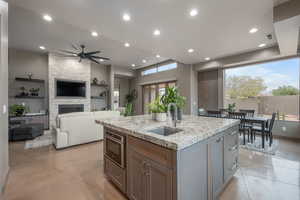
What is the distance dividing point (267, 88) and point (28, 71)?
32.0ft

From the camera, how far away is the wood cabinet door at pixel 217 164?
156 centimetres

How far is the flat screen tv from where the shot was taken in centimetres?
616

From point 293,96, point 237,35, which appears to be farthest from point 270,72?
point 237,35

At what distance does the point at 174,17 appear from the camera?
278cm

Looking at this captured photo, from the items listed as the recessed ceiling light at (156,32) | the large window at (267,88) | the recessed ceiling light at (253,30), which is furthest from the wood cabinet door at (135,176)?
the large window at (267,88)

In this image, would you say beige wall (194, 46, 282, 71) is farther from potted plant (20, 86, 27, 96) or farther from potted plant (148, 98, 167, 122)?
potted plant (20, 86, 27, 96)

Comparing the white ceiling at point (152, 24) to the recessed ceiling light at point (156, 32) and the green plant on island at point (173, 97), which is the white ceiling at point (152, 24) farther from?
the green plant on island at point (173, 97)

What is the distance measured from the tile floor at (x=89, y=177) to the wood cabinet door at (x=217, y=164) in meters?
0.31

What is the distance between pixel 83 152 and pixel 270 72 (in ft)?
21.5

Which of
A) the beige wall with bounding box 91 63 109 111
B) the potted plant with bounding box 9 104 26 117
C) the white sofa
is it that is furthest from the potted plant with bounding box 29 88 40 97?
the white sofa

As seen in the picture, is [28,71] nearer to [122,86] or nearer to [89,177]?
[122,86]

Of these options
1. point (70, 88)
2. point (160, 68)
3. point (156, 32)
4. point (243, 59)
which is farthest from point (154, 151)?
point (160, 68)

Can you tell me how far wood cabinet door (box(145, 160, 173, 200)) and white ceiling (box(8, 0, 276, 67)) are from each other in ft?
8.54

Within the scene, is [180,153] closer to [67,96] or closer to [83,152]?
[83,152]
